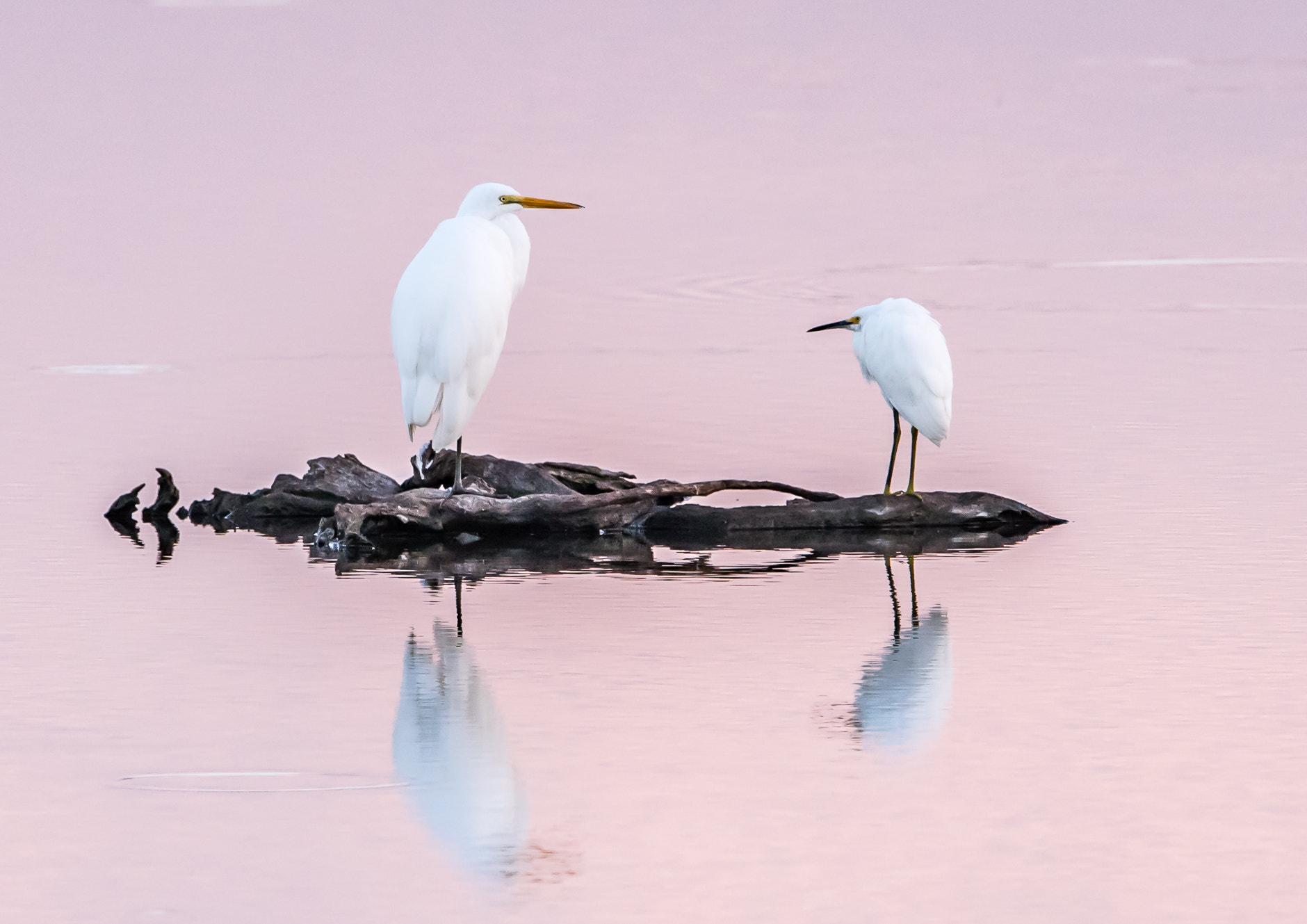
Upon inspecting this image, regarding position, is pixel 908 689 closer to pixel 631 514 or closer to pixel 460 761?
pixel 460 761

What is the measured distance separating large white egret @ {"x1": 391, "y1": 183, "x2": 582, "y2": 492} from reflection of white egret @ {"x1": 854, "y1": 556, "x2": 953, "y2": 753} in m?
3.16

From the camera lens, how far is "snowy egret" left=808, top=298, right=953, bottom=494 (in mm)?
10328

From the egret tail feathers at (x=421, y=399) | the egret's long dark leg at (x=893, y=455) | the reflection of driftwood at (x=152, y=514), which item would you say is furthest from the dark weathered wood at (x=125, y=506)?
the egret's long dark leg at (x=893, y=455)

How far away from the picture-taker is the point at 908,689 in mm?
6629

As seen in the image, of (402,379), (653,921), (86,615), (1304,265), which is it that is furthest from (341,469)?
(1304,265)

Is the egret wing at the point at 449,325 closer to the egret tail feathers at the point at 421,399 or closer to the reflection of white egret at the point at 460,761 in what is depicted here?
the egret tail feathers at the point at 421,399

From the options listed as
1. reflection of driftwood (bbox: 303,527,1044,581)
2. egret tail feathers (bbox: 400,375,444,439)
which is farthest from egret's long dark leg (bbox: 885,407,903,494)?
egret tail feathers (bbox: 400,375,444,439)

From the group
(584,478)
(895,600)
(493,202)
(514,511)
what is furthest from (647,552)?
(493,202)

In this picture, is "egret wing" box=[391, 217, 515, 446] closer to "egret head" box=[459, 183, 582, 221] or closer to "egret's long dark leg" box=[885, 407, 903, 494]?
"egret head" box=[459, 183, 582, 221]

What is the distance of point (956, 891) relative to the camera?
4.75 m

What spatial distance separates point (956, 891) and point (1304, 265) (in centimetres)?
2120

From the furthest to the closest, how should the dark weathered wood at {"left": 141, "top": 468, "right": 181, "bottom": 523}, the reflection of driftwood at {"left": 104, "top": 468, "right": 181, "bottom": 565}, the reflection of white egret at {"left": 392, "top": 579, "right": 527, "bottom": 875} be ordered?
the dark weathered wood at {"left": 141, "top": 468, "right": 181, "bottom": 523} < the reflection of driftwood at {"left": 104, "top": 468, "right": 181, "bottom": 565} < the reflection of white egret at {"left": 392, "top": 579, "right": 527, "bottom": 875}

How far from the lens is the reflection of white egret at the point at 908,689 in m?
6.08

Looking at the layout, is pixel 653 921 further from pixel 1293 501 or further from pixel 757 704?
pixel 1293 501
